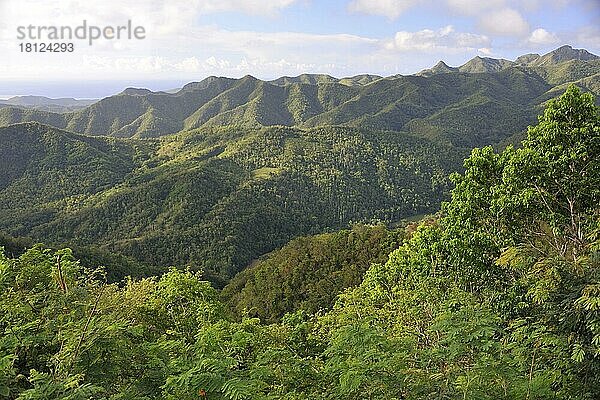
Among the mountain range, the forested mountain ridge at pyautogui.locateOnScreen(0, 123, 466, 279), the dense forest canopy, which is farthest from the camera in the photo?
the forested mountain ridge at pyautogui.locateOnScreen(0, 123, 466, 279)

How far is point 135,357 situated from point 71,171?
132m

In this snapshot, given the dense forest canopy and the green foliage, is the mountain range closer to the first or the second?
the green foliage

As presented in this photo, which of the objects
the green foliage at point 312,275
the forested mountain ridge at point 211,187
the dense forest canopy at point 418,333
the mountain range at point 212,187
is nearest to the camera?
the dense forest canopy at point 418,333

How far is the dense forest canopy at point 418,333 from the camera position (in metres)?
5.40

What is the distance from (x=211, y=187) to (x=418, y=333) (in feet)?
308

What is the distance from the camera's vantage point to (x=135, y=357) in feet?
20.7

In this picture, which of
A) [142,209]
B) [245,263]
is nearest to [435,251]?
[245,263]

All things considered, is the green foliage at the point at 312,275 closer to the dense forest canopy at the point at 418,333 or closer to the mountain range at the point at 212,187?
the mountain range at the point at 212,187

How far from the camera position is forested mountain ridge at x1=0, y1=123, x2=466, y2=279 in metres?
86.2

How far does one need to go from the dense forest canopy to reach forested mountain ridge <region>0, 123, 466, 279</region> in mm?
60750

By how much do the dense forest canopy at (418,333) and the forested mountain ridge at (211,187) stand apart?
60.7 meters

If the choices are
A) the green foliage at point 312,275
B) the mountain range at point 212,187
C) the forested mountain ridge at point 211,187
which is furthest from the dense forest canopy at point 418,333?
the forested mountain ridge at point 211,187

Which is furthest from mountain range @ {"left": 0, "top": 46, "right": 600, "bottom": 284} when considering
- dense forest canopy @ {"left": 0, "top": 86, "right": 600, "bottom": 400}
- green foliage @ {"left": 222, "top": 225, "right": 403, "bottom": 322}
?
dense forest canopy @ {"left": 0, "top": 86, "right": 600, "bottom": 400}

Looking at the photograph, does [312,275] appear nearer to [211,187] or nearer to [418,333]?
[418,333]
